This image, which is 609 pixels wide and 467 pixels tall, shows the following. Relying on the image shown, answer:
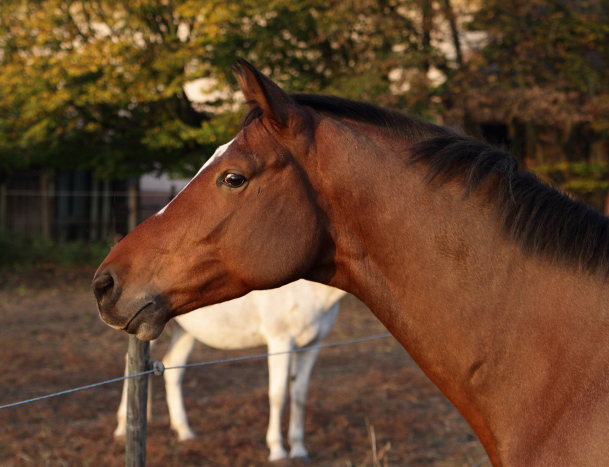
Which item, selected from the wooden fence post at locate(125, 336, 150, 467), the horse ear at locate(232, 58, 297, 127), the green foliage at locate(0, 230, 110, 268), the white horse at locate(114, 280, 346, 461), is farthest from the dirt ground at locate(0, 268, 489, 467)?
the green foliage at locate(0, 230, 110, 268)

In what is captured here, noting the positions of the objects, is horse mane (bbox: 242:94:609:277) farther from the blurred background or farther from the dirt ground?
the blurred background

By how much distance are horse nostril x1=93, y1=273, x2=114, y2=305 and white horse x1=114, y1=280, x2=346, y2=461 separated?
249 cm

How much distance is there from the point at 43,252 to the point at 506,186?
13473 mm

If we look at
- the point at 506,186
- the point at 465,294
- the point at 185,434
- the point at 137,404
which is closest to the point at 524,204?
the point at 506,186

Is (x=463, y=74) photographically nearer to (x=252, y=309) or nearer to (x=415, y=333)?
(x=252, y=309)

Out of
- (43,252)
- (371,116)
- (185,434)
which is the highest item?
(371,116)

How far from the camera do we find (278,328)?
165 inches

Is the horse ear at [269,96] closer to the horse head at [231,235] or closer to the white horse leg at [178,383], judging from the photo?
the horse head at [231,235]

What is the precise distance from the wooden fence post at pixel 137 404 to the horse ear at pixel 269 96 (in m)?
1.49

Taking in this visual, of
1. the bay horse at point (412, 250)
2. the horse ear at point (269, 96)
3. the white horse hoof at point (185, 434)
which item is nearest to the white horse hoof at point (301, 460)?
the white horse hoof at point (185, 434)

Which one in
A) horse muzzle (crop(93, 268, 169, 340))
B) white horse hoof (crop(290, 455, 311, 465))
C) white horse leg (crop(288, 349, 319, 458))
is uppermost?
horse muzzle (crop(93, 268, 169, 340))

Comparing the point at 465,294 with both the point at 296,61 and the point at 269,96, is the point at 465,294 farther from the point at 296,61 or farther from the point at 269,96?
the point at 296,61

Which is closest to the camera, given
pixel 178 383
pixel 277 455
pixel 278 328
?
pixel 277 455

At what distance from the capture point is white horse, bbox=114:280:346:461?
4184 mm
